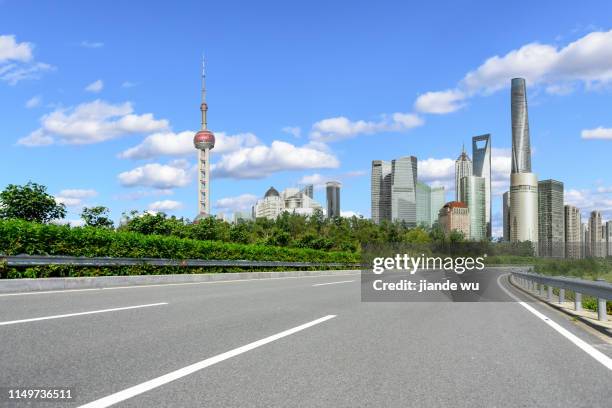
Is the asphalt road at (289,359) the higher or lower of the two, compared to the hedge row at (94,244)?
lower

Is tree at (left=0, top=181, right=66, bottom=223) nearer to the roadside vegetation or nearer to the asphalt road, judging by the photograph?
the roadside vegetation

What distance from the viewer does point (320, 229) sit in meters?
116

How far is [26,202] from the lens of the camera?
42.7 m

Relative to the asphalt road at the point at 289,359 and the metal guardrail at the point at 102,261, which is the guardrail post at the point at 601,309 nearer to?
the asphalt road at the point at 289,359

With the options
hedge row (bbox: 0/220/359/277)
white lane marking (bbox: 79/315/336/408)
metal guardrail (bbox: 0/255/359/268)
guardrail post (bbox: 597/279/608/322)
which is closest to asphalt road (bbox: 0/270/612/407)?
white lane marking (bbox: 79/315/336/408)

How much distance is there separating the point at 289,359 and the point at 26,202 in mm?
42082

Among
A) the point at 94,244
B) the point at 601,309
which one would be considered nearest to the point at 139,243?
the point at 94,244

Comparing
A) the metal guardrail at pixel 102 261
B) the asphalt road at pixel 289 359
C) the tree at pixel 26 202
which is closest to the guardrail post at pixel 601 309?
the asphalt road at pixel 289 359

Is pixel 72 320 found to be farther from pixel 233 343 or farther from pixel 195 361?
pixel 195 361

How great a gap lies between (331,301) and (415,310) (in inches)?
92.0

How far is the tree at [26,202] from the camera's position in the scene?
140 feet

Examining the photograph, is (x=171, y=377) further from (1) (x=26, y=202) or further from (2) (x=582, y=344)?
(1) (x=26, y=202)

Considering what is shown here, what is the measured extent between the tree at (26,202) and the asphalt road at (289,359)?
35779 millimetres

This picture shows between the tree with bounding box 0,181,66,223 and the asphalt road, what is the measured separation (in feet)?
117
